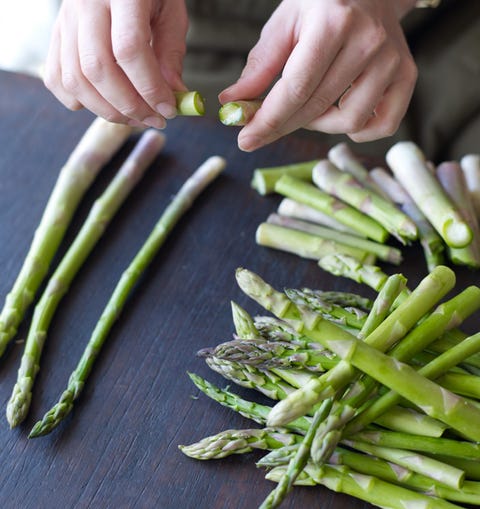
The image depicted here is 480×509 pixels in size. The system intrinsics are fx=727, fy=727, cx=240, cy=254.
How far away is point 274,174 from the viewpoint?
6.49 ft

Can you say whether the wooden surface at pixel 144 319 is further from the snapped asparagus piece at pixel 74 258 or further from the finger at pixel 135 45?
the finger at pixel 135 45

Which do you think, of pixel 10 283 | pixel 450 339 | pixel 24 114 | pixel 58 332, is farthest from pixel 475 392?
pixel 24 114

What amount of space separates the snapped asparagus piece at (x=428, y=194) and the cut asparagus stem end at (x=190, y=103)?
66cm

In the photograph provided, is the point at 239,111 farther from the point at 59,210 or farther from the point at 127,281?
the point at 59,210

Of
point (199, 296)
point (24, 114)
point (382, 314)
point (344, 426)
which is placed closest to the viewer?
point (344, 426)

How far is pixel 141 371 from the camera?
62.7 inches

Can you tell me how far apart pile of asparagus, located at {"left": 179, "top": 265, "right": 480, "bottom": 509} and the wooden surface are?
0.17 ft

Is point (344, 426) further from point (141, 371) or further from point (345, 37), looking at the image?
point (345, 37)

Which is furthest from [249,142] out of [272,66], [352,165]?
[352,165]

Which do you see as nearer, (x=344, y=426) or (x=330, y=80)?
(x=344, y=426)

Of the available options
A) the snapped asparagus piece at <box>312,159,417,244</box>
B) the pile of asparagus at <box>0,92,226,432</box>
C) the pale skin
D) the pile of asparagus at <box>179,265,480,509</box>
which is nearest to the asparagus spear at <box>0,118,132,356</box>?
the pile of asparagus at <box>0,92,226,432</box>

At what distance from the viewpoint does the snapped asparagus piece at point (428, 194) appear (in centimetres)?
172

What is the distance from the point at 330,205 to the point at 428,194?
0.25 m

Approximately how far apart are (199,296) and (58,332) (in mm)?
337
